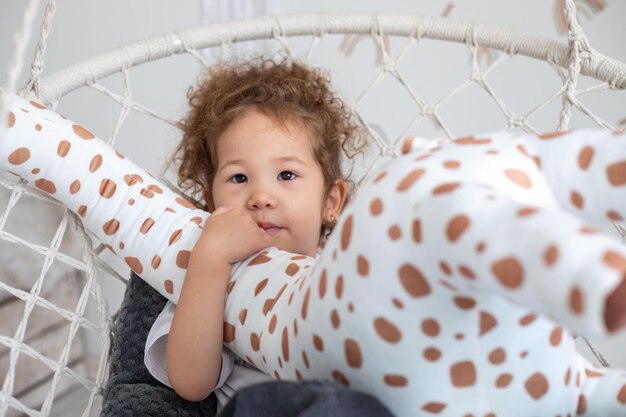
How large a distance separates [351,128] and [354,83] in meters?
0.86

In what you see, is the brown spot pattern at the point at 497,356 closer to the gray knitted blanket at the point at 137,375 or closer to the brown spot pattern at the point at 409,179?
the brown spot pattern at the point at 409,179

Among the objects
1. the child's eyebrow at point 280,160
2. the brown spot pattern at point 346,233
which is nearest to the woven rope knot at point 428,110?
the child's eyebrow at point 280,160

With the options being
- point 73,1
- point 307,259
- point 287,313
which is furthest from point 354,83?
point 287,313

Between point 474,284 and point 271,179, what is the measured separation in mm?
495

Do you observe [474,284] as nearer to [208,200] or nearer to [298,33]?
[208,200]

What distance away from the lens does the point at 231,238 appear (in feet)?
2.60

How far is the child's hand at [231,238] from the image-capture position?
785mm

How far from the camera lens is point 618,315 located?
0.37 m

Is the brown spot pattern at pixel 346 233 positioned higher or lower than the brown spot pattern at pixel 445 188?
lower

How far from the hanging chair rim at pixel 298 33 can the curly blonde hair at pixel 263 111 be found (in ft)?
0.18

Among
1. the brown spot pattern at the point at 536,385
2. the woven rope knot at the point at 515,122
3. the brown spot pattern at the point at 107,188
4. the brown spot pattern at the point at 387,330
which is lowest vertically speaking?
the brown spot pattern at the point at 107,188

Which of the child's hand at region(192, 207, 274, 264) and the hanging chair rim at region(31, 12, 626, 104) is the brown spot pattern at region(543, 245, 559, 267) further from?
the hanging chair rim at region(31, 12, 626, 104)

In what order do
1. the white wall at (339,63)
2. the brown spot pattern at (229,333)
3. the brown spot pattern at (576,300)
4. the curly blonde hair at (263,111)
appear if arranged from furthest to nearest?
the white wall at (339,63), the curly blonde hair at (263,111), the brown spot pattern at (229,333), the brown spot pattern at (576,300)

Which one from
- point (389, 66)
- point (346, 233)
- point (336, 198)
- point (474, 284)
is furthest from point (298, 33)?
point (474, 284)
